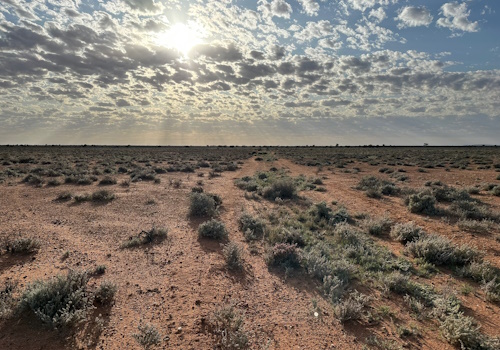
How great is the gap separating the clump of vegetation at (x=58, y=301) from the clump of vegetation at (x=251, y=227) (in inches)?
198

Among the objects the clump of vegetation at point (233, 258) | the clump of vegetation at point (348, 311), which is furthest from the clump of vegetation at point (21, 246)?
the clump of vegetation at point (348, 311)

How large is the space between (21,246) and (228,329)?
6.58 meters

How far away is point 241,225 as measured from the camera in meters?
10.3

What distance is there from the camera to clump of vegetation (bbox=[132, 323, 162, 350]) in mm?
4133

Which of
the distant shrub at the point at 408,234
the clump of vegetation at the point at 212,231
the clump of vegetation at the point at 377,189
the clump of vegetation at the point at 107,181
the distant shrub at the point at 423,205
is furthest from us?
the clump of vegetation at the point at 107,181

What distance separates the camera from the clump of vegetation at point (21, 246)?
720 cm

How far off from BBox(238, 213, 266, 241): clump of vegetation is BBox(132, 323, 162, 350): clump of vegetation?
197 inches

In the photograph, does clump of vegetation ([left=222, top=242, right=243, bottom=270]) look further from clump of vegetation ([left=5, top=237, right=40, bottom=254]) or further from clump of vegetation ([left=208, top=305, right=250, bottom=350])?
clump of vegetation ([left=5, top=237, right=40, bottom=254])

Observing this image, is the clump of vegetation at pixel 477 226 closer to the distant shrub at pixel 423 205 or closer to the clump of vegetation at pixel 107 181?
the distant shrub at pixel 423 205

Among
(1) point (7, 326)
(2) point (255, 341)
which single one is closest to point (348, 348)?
(2) point (255, 341)

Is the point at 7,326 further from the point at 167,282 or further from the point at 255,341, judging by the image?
the point at 255,341

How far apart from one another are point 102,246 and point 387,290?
795 centimetres

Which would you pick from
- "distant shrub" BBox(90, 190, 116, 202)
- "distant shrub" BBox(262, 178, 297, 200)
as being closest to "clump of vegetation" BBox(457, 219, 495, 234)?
"distant shrub" BBox(262, 178, 297, 200)

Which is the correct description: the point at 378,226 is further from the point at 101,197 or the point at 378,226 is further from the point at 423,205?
the point at 101,197
